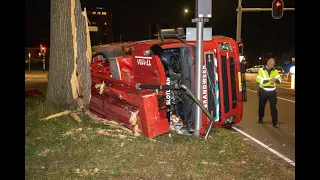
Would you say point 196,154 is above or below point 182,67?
below

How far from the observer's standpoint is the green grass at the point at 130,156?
15.5 feet

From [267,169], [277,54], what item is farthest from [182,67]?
[277,54]

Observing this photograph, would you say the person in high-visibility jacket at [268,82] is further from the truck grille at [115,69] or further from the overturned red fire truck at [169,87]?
the truck grille at [115,69]

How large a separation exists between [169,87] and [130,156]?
5.11 ft

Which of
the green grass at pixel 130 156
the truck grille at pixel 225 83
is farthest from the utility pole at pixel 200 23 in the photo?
the green grass at pixel 130 156

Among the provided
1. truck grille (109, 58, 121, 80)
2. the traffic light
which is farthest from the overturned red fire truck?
the traffic light

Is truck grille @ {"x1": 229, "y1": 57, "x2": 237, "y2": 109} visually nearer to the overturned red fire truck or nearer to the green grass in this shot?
the overturned red fire truck

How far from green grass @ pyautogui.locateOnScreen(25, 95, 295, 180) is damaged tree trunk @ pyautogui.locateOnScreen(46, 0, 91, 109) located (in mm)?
1021

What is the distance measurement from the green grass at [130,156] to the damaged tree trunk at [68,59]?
1.02 m

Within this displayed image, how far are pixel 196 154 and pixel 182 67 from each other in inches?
76.9

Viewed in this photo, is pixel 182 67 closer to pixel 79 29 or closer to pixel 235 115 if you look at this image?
pixel 235 115

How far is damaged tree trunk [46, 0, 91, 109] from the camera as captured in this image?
24.9 ft

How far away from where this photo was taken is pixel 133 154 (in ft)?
17.7

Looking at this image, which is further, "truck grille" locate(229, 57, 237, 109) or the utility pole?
"truck grille" locate(229, 57, 237, 109)
